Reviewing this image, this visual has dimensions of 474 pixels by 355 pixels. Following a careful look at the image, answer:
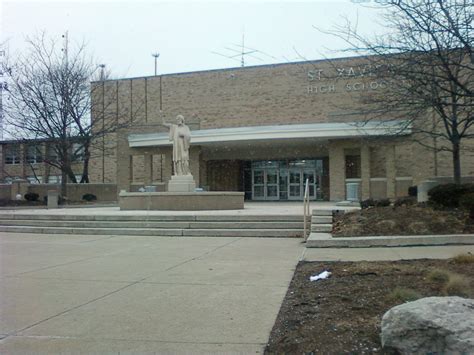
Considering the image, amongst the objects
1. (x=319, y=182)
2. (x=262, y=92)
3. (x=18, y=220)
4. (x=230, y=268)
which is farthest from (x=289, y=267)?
(x=262, y=92)

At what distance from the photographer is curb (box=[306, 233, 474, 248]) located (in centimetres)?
963

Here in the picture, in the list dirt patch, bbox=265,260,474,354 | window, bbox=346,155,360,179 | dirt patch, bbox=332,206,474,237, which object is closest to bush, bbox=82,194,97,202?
window, bbox=346,155,360,179

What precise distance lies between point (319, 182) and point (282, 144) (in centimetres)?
474

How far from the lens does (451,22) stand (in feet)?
27.9

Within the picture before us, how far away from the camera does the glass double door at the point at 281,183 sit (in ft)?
115

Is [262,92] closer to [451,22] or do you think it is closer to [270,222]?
[270,222]

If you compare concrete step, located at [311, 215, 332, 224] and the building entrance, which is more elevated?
the building entrance

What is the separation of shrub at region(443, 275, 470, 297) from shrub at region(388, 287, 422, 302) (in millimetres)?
354

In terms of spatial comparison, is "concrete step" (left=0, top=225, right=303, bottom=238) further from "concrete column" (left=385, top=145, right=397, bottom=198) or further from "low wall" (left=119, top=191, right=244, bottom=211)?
"concrete column" (left=385, top=145, right=397, bottom=198)

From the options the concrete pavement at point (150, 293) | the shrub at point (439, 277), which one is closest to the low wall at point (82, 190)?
the concrete pavement at point (150, 293)

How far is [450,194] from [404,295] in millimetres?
8455

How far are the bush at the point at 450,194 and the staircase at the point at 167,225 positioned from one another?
3.76 meters

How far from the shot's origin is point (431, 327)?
355 cm

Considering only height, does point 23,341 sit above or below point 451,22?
below
